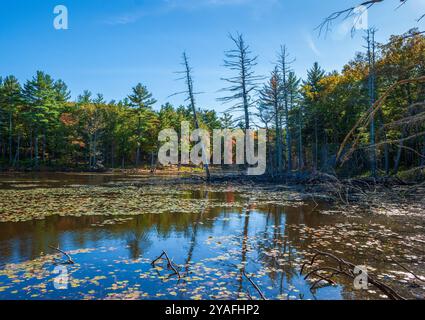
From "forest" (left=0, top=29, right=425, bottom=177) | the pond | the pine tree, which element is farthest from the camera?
the pine tree

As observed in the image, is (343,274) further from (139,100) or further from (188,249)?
(139,100)

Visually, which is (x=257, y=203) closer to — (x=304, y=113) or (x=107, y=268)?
(x=107, y=268)

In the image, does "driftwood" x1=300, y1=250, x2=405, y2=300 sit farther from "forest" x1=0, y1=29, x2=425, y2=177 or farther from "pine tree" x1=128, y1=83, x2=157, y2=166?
"pine tree" x1=128, y1=83, x2=157, y2=166

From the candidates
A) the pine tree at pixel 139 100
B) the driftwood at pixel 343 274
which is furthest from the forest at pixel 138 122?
the driftwood at pixel 343 274

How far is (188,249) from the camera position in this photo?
7156 millimetres

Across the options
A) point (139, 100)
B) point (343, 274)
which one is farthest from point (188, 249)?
point (139, 100)

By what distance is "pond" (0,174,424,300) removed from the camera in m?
4.77

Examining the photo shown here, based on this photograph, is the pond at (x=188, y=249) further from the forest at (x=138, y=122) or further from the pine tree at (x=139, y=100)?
the pine tree at (x=139, y=100)

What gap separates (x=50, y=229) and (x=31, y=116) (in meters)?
42.0

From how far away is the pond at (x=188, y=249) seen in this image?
188 inches

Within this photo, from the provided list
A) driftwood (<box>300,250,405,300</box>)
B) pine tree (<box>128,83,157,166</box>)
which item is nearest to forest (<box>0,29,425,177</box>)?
pine tree (<box>128,83,157,166</box>)

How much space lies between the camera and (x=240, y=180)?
25969 millimetres

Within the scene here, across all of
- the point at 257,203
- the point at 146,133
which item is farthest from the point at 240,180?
the point at 146,133

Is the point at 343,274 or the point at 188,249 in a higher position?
the point at 343,274
